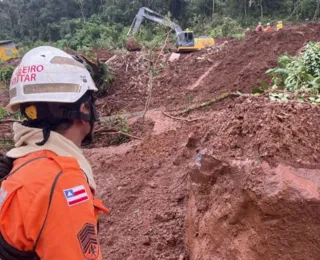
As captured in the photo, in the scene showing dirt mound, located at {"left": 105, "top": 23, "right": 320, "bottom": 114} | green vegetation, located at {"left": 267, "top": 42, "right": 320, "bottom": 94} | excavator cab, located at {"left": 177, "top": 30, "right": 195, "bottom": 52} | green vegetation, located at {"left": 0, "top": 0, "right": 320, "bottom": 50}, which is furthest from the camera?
green vegetation, located at {"left": 0, "top": 0, "right": 320, "bottom": 50}

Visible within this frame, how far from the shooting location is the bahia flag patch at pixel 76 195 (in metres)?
1.61

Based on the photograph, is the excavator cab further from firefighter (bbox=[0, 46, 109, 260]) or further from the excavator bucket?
firefighter (bbox=[0, 46, 109, 260])

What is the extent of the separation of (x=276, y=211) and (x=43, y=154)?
150 centimetres

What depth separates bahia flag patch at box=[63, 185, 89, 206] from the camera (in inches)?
63.2

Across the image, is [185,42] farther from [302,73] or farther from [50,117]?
[50,117]

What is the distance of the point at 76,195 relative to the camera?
163 centimetres

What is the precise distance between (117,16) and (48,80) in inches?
1357

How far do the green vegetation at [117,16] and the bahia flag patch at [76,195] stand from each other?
25378 millimetres

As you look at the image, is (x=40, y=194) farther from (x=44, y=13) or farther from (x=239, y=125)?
(x=44, y=13)

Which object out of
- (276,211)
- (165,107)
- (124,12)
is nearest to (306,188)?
(276,211)

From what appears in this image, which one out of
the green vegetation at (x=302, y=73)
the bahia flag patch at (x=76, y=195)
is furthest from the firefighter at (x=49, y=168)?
the green vegetation at (x=302, y=73)

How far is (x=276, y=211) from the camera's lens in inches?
100

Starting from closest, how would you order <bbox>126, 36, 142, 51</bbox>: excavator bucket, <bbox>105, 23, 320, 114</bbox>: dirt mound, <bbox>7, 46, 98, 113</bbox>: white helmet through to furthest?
<bbox>7, 46, 98, 113</bbox>: white helmet, <bbox>105, 23, 320, 114</bbox>: dirt mound, <bbox>126, 36, 142, 51</bbox>: excavator bucket

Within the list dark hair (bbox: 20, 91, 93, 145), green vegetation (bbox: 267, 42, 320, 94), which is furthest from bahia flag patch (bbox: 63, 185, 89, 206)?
green vegetation (bbox: 267, 42, 320, 94)
